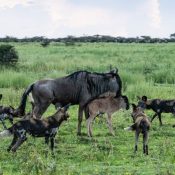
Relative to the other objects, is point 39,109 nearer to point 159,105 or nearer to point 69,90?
point 69,90

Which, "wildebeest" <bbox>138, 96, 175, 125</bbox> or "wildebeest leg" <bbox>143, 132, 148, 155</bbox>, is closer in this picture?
"wildebeest leg" <bbox>143, 132, 148, 155</bbox>

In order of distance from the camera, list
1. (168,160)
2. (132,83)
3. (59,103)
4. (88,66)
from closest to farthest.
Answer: (168,160) → (59,103) → (132,83) → (88,66)

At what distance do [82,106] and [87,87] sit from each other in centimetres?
58

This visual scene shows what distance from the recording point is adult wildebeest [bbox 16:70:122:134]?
14.7 m

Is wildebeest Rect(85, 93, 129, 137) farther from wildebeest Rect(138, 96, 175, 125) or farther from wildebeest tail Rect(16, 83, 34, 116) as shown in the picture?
wildebeest tail Rect(16, 83, 34, 116)

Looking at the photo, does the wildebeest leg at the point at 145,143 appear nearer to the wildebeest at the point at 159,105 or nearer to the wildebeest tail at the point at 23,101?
the wildebeest tail at the point at 23,101

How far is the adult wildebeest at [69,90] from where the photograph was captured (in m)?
14.7

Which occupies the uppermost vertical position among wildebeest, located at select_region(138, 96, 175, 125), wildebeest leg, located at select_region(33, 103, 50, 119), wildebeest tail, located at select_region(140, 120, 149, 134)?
wildebeest tail, located at select_region(140, 120, 149, 134)

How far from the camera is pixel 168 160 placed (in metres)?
11.1

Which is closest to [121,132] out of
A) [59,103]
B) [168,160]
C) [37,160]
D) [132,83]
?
[59,103]

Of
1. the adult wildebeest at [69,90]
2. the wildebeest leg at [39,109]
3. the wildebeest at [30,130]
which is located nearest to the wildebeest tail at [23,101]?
the adult wildebeest at [69,90]

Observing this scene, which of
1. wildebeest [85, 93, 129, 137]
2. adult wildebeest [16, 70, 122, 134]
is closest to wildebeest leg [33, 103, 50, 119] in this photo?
adult wildebeest [16, 70, 122, 134]

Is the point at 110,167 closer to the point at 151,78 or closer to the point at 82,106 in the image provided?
the point at 82,106

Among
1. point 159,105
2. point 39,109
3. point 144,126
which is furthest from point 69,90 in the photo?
point 144,126
